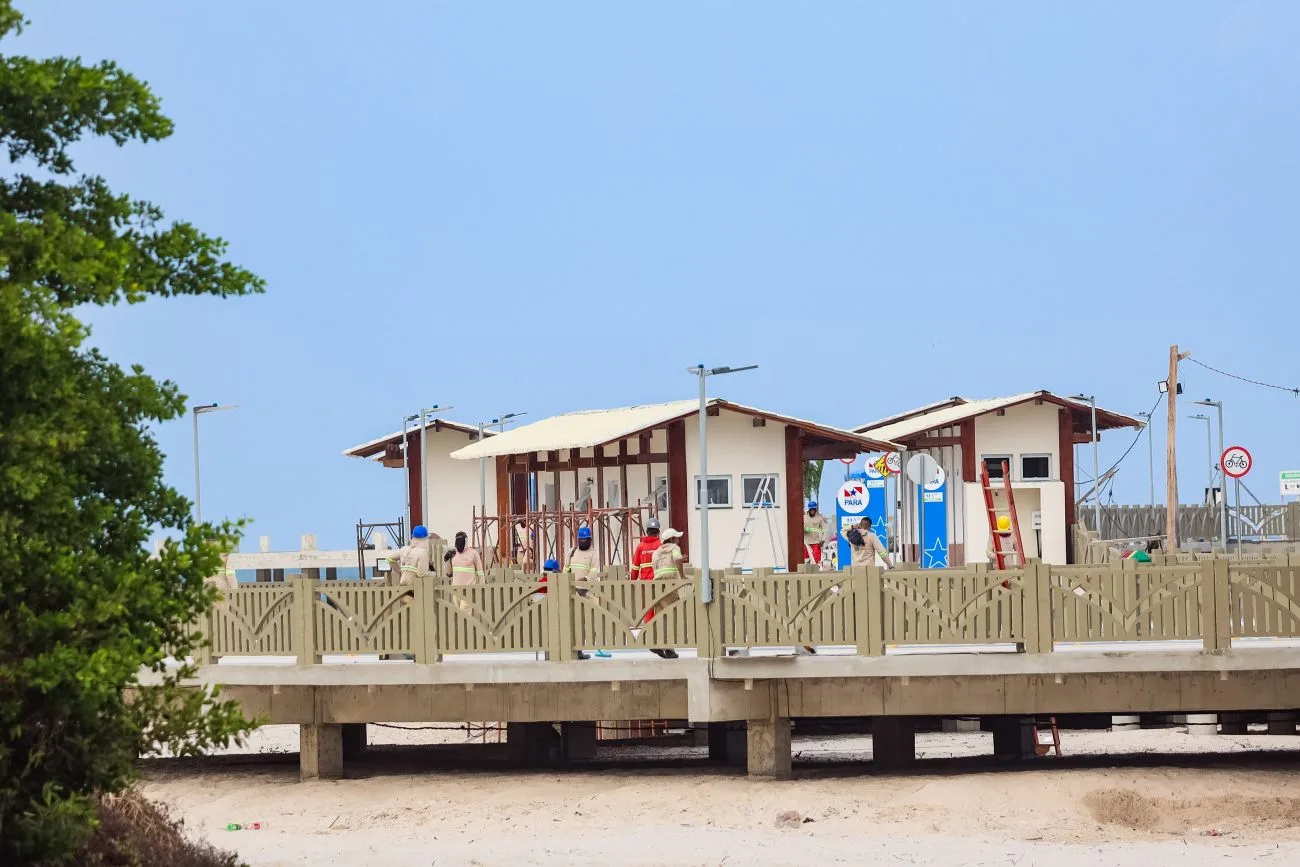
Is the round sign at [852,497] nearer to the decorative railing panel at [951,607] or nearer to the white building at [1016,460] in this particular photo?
the white building at [1016,460]

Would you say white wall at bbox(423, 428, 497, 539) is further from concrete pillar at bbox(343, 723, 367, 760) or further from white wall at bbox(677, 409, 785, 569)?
concrete pillar at bbox(343, 723, 367, 760)

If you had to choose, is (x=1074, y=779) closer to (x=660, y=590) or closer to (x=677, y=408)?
(x=660, y=590)

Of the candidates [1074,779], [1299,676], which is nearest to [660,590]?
[1074,779]

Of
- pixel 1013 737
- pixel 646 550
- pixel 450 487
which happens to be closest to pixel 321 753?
pixel 646 550

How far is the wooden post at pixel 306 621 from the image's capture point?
76.7ft

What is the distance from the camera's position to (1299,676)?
22.0m

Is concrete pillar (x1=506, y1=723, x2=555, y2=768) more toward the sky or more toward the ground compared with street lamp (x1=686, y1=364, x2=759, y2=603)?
more toward the ground

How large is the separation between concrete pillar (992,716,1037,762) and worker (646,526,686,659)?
5.25 metres

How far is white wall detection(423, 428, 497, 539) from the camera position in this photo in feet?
155

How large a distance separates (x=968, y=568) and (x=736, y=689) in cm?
310

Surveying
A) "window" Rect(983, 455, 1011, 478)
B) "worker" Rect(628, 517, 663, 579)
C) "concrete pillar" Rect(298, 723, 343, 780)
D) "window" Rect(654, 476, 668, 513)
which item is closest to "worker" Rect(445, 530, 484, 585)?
"worker" Rect(628, 517, 663, 579)

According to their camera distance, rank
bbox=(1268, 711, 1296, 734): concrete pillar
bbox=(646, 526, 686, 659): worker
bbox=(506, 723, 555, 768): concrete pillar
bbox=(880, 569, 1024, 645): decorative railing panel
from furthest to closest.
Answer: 1. bbox=(506, 723, 555, 768): concrete pillar
2. bbox=(1268, 711, 1296, 734): concrete pillar
3. bbox=(646, 526, 686, 659): worker
4. bbox=(880, 569, 1024, 645): decorative railing panel

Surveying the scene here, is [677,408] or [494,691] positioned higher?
[677,408]

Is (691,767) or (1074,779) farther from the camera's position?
(691,767)
